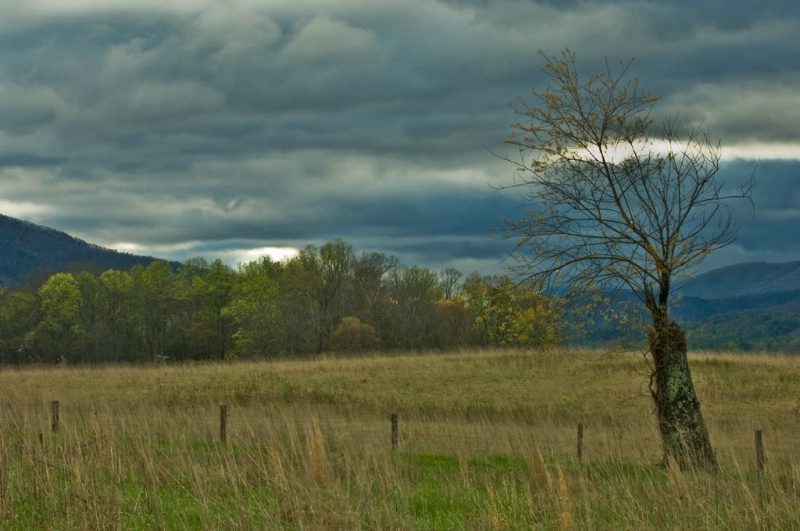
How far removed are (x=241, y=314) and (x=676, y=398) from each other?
62.6 meters

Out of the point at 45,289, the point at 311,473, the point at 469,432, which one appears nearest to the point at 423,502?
the point at 311,473

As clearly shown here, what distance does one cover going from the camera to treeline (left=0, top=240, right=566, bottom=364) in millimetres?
75000

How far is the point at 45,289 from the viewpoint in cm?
8381

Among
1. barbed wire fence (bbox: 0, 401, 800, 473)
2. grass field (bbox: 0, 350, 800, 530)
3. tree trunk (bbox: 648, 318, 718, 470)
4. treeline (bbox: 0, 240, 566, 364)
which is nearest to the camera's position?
grass field (bbox: 0, 350, 800, 530)

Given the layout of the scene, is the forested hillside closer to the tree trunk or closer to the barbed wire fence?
the barbed wire fence

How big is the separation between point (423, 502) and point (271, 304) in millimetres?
65658

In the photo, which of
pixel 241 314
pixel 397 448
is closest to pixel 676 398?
pixel 397 448

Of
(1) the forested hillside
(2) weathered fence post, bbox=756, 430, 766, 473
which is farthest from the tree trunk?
(1) the forested hillside

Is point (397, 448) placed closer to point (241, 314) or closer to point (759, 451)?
point (759, 451)

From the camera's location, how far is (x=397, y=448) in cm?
1917

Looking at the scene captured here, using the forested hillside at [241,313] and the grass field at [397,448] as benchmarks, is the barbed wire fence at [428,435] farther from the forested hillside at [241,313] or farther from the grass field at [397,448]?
the forested hillside at [241,313]

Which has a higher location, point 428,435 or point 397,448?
point 397,448

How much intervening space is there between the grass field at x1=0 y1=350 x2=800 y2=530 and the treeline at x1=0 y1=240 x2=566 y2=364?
26323mm

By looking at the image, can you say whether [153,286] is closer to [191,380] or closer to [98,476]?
[191,380]
